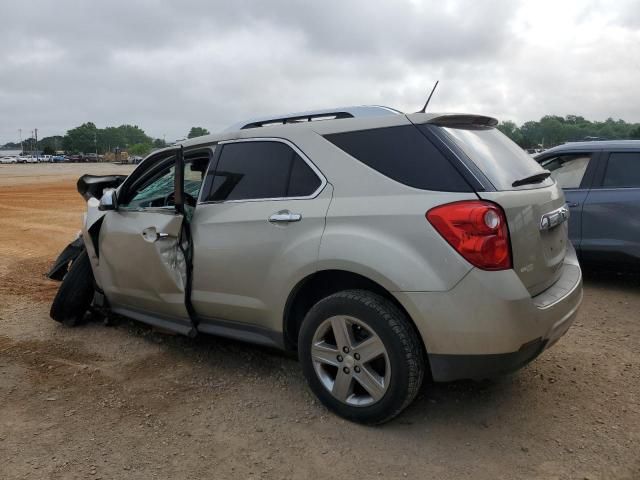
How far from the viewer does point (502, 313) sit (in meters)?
2.67

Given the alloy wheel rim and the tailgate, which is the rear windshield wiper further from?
the alloy wheel rim

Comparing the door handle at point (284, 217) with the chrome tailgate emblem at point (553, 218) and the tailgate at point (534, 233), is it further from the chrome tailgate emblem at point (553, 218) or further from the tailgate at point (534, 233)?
the chrome tailgate emblem at point (553, 218)

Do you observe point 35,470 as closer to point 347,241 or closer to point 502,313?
point 347,241

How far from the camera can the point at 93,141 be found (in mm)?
132125

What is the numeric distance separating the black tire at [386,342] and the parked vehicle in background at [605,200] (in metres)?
3.91

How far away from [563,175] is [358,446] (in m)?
4.68

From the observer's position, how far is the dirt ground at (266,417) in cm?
277

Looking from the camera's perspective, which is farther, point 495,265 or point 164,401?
point 164,401

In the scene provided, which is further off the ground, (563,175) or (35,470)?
(563,175)

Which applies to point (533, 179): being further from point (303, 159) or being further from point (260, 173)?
point (260, 173)

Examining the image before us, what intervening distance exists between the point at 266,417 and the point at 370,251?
121 cm

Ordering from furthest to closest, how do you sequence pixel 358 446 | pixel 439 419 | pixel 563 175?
1. pixel 563 175
2. pixel 439 419
3. pixel 358 446

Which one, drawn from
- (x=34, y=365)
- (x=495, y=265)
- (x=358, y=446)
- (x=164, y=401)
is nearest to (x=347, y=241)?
(x=495, y=265)

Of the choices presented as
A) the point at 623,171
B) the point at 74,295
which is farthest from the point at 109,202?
the point at 623,171
